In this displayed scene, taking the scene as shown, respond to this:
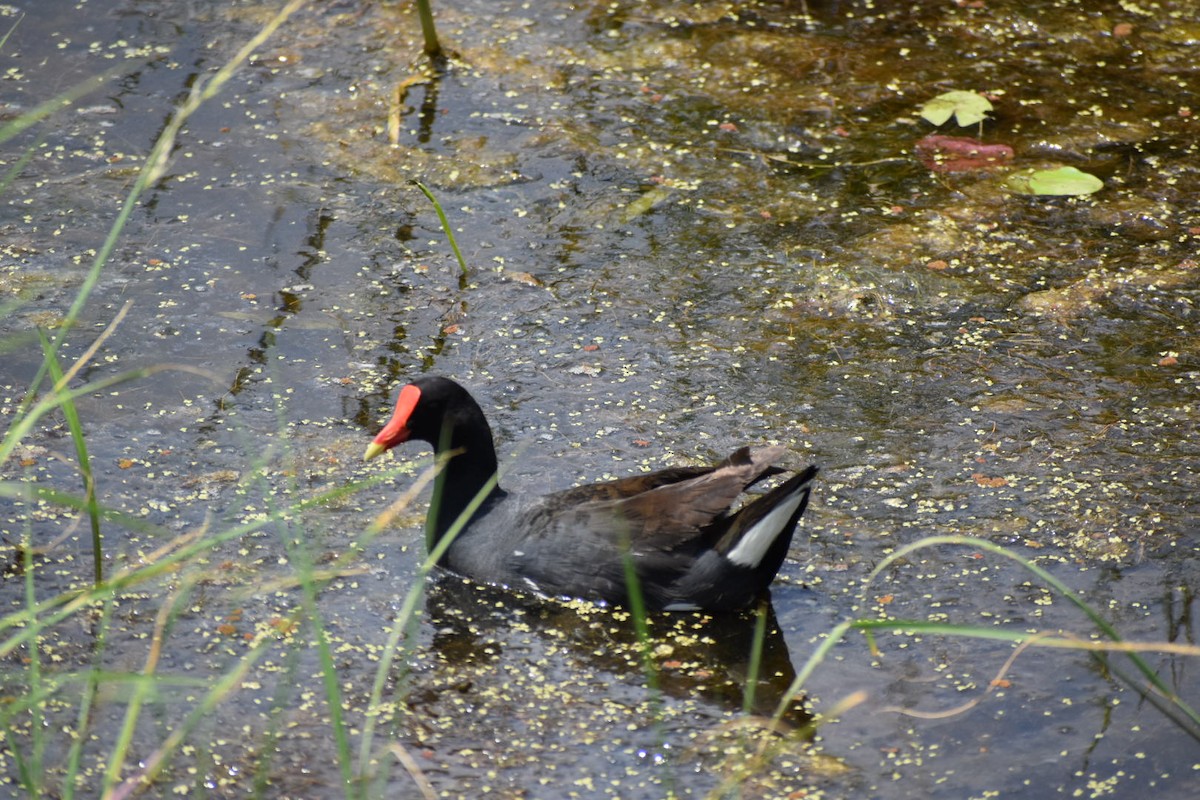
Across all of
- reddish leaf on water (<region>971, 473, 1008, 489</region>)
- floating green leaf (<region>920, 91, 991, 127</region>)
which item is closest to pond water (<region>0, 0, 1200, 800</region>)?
reddish leaf on water (<region>971, 473, 1008, 489</region>)

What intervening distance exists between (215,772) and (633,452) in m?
1.61

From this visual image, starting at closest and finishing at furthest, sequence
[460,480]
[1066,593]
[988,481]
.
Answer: [1066,593] → [460,480] → [988,481]

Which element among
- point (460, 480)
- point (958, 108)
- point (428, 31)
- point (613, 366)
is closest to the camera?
point (460, 480)

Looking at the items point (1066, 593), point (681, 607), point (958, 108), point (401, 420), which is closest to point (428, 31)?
point (958, 108)

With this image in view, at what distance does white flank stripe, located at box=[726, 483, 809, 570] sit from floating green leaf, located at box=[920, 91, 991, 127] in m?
3.02

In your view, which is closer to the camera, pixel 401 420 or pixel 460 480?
pixel 401 420

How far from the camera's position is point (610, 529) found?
3.49 meters

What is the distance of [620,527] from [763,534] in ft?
1.18

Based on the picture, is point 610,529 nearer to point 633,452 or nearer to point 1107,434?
point 633,452

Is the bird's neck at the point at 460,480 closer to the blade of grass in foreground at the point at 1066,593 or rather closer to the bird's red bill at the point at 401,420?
the bird's red bill at the point at 401,420

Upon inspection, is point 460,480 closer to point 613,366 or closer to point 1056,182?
point 613,366

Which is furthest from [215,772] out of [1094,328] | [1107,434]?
[1094,328]

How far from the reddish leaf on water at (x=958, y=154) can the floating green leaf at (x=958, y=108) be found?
11 centimetres

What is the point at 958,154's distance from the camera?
5668 mm
